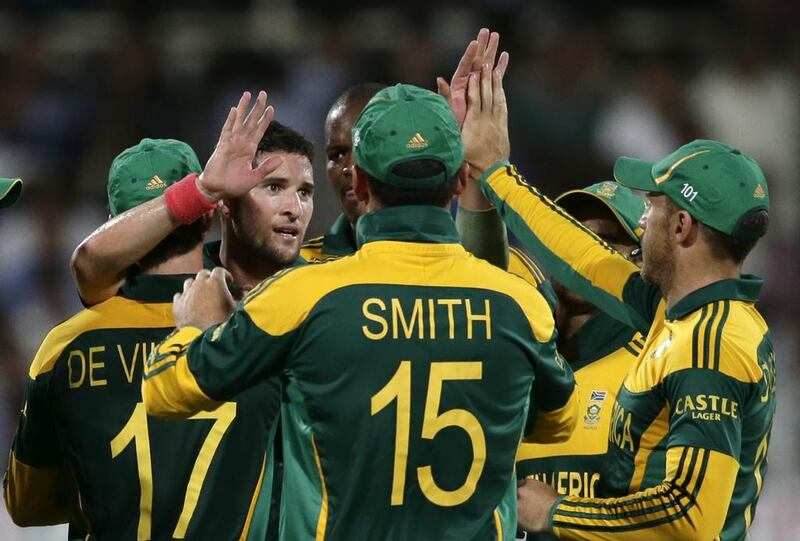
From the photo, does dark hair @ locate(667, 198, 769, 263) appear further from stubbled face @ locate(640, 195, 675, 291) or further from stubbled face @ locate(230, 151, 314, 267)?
stubbled face @ locate(230, 151, 314, 267)

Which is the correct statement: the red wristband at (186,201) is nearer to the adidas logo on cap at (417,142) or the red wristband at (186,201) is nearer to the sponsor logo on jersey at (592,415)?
the adidas logo on cap at (417,142)

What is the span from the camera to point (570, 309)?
189 inches

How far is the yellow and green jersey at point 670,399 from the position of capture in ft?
11.5

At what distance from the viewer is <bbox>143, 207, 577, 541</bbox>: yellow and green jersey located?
3.15 m

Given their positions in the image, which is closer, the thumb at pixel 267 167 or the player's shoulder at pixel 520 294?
the player's shoulder at pixel 520 294

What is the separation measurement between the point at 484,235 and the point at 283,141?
0.87 m

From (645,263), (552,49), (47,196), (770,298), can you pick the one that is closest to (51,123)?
(47,196)

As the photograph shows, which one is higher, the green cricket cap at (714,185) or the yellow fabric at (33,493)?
the green cricket cap at (714,185)

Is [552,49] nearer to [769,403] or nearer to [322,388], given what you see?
[769,403]

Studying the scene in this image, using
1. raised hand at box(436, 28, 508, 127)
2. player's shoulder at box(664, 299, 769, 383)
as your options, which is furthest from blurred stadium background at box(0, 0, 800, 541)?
player's shoulder at box(664, 299, 769, 383)

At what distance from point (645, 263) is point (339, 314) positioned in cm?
121

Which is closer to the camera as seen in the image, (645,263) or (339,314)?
(339,314)

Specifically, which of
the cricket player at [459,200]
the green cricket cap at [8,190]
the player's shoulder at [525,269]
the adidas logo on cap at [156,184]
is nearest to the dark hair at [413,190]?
the cricket player at [459,200]

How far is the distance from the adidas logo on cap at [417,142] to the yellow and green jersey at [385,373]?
6.3 inches
